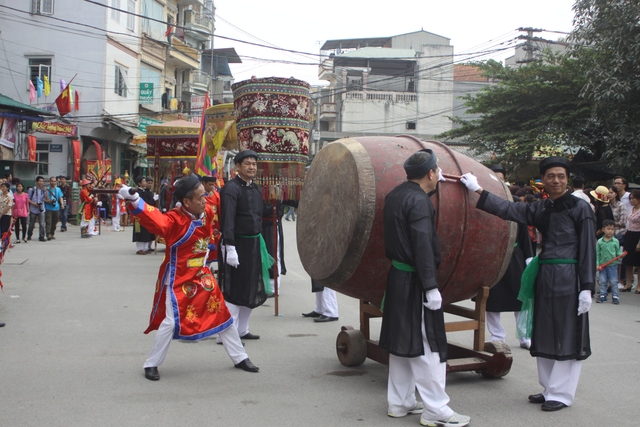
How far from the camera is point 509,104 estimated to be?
909 inches

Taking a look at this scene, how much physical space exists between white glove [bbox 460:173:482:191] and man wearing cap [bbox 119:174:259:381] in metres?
2.04

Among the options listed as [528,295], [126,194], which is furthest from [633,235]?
[126,194]

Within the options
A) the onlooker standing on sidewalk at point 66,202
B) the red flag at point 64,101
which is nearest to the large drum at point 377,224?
the onlooker standing on sidewalk at point 66,202

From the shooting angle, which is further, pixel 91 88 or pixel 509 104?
pixel 91 88

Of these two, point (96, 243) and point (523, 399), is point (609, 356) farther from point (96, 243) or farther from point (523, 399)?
point (96, 243)

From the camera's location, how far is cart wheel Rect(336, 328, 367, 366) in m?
5.68

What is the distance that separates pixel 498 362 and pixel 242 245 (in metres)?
2.68

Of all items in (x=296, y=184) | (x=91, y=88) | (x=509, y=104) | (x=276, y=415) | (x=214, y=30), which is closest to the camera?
(x=276, y=415)

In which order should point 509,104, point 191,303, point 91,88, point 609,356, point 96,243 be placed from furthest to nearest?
point 91,88, point 509,104, point 96,243, point 609,356, point 191,303

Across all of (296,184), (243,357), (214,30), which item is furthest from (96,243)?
(214,30)

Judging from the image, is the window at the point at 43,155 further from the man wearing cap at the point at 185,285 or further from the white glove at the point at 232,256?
the man wearing cap at the point at 185,285

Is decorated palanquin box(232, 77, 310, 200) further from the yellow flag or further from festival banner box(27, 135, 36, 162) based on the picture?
the yellow flag

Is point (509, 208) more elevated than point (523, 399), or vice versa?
point (509, 208)

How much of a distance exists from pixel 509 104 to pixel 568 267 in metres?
19.3
